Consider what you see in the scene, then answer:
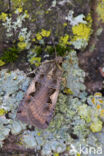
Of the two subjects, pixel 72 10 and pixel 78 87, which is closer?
pixel 72 10

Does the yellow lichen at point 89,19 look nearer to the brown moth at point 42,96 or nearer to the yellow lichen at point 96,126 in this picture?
the brown moth at point 42,96

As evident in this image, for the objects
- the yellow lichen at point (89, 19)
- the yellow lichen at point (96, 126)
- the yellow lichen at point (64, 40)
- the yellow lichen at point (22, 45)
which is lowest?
the yellow lichen at point (96, 126)

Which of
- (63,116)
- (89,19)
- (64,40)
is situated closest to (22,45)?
(64,40)

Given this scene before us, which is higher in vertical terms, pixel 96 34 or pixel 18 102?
pixel 96 34

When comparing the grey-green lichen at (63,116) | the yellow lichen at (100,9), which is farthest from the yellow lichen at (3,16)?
the yellow lichen at (100,9)

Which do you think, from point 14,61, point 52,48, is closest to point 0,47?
point 14,61

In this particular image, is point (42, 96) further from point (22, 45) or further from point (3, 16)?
point (3, 16)

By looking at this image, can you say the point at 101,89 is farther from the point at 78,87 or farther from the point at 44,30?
the point at 44,30
